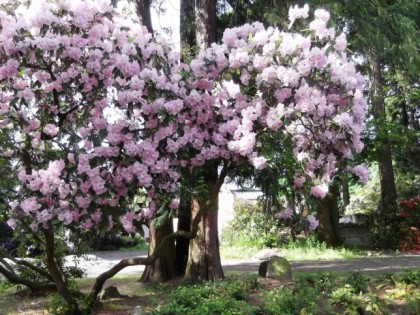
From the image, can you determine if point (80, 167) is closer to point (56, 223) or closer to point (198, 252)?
→ point (56, 223)

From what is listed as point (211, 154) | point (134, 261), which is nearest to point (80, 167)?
point (211, 154)

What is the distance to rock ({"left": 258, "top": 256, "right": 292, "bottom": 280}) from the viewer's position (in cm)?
791

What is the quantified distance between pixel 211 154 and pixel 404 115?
58.8ft

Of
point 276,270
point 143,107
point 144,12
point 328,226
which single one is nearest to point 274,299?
point 276,270

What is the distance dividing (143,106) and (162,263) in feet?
16.2

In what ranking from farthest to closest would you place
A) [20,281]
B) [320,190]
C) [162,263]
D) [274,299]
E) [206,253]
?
[162,263], [206,253], [20,281], [274,299], [320,190]

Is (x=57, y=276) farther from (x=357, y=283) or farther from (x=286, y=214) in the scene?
(x=357, y=283)

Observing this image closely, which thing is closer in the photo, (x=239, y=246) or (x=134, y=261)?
(x=134, y=261)

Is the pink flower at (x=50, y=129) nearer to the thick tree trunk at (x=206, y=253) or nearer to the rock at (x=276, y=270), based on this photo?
the thick tree trunk at (x=206, y=253)

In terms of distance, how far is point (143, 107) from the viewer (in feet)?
14.9

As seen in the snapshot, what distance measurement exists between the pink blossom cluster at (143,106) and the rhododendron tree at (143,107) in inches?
0.5

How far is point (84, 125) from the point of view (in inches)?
192

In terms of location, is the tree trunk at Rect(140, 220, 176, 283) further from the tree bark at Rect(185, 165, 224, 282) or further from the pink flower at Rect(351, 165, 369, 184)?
the pink flower at Rect(351, 165, 369, 184)

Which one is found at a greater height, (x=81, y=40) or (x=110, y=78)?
(x=81, y=40)
